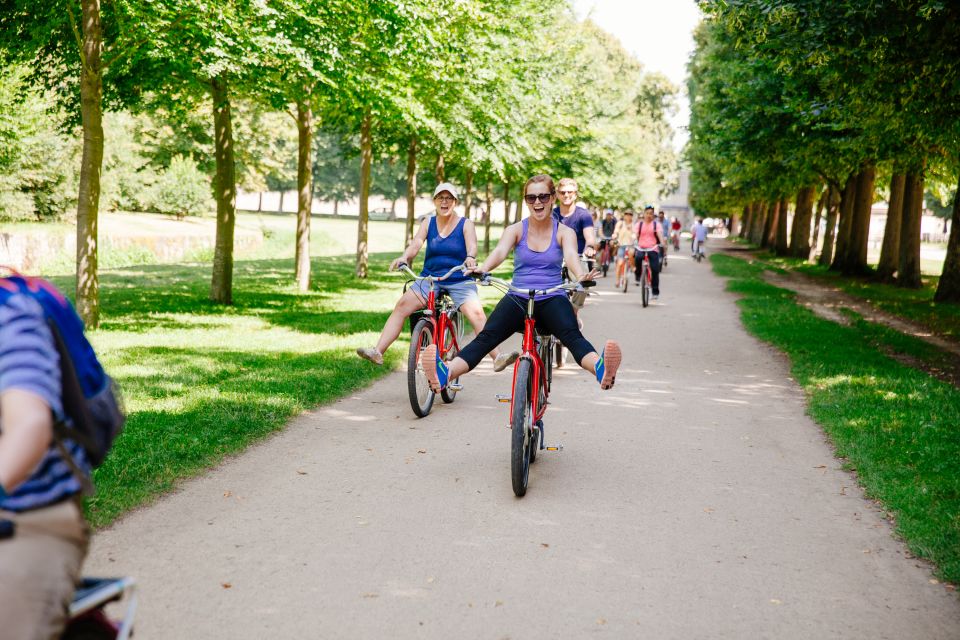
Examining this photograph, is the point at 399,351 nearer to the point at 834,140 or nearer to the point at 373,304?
the point at 373,304

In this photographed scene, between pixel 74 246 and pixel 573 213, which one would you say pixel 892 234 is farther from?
pixel 74 246

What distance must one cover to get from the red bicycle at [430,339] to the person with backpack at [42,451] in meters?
5.39

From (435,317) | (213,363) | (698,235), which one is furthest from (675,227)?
(435,317)

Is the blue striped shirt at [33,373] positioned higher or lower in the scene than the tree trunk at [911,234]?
lower

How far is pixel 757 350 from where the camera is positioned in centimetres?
1262

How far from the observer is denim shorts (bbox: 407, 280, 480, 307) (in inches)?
324

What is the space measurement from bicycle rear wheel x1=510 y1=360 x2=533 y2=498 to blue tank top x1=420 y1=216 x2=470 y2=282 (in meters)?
2.67

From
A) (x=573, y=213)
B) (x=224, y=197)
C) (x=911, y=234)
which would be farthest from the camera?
(x=911, y=234)

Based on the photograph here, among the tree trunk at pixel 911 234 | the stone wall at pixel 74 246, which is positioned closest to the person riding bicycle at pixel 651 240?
the tree trunk at pixel 911 234

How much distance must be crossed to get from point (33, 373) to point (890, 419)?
7.41 m

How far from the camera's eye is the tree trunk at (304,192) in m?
18.2

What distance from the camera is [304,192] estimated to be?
1862 cm

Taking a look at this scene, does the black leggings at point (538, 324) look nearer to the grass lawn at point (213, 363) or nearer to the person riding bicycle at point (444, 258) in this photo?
the person riding bicycle at point (444, 258)

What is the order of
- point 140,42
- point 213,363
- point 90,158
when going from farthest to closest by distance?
point 90,158 → point 140,42 → point 213,363
